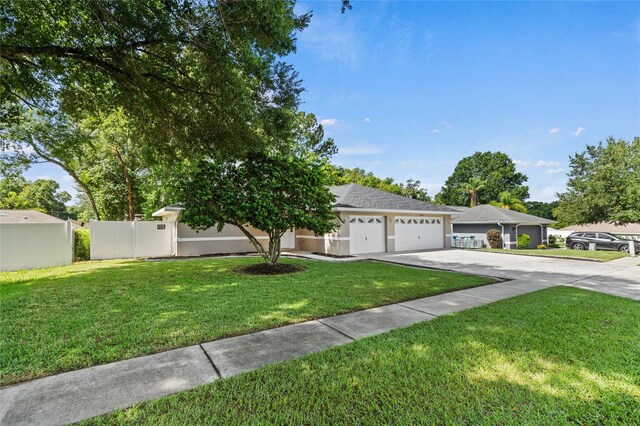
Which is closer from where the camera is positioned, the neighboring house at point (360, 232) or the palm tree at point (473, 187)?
the neighboring house at point (360, 232)

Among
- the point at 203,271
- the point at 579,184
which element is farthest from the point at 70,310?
the point at 579,184

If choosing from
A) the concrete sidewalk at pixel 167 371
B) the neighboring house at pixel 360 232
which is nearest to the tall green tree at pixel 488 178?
the neighboring house at pixel 360 232

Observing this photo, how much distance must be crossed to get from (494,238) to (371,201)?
1100 cm

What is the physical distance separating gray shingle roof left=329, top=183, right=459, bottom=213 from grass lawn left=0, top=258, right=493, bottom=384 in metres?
5.64

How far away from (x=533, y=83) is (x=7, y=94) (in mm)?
16356

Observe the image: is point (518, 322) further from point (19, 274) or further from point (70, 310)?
point (19, 274)

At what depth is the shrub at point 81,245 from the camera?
40.1 ft

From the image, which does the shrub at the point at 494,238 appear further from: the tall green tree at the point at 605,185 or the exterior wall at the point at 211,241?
the exterior wall at the point at 211,241

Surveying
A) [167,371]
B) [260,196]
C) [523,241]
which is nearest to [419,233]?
[523,241]

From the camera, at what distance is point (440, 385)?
2.71m

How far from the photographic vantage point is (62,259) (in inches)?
426

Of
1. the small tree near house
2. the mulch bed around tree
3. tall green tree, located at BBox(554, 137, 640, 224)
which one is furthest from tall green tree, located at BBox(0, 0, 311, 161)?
tall green tree, located at BBox(554, 137, 640, 224)

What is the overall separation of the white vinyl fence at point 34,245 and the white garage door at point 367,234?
11.6m

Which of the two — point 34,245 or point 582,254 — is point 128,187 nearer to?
point 34,245
